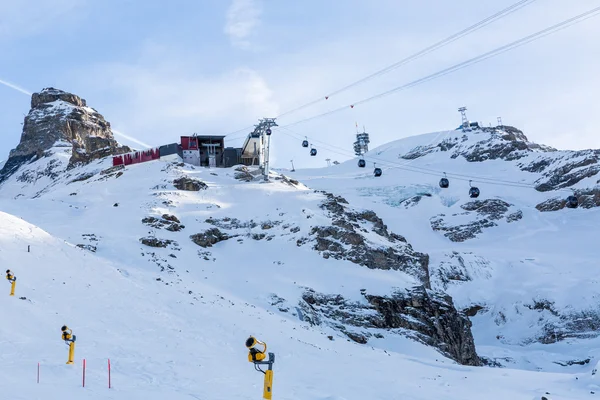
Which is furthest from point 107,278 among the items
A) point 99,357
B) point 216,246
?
point 216,246

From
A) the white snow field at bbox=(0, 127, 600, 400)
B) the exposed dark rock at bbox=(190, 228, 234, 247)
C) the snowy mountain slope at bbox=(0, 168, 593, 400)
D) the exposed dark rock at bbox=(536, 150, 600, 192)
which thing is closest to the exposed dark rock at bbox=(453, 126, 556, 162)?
the exposed dark rock at bbox=(536, 150, 600, 192)

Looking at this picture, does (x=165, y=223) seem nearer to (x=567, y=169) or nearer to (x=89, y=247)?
(x=89, y=247)

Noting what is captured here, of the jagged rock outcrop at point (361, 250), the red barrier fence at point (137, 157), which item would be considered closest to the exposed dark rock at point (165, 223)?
the jagged rock outcrop at point (361, 250)

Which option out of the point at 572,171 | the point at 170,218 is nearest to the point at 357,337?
the point at 170,218

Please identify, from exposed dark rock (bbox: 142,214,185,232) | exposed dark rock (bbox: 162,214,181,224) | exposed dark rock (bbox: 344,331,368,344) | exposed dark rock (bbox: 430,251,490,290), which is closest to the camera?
exposed dark rock (bbox: 344,331,368,344)

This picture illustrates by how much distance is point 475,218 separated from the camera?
10225 centimetres

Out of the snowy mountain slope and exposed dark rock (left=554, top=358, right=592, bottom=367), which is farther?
exposed dark rock (left=554, top=358, right=592, bottom=367)

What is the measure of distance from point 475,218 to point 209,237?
67.2 m

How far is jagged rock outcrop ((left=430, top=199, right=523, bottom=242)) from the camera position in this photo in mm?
98000

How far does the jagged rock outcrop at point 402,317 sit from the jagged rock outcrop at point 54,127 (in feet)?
302

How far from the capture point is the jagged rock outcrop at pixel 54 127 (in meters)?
125

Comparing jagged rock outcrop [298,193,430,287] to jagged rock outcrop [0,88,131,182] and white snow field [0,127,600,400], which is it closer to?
white snow field [0,127,600,400]

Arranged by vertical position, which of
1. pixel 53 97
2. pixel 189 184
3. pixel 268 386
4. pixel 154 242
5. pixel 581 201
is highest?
pixel 53 97

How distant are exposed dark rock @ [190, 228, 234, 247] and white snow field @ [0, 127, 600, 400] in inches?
27.5
